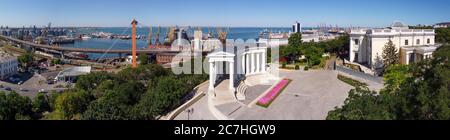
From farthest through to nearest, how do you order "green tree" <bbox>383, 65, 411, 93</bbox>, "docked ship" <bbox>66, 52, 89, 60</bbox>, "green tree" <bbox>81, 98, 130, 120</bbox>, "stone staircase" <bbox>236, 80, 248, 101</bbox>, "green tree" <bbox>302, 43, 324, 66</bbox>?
1. "docked ship" <bbox>66, 52, 89, 60</bbox>
2. "green tree" <bbox>302, 43, 324, 66</bbox>
3. "stone staircase" <bbox>236, 80, 248, 101</bbox>
4. "green tree" <bbox>383, 65, 411, 93</bbox>
5. "green tree" <bbox>81, 98, 130, 120</bbox>

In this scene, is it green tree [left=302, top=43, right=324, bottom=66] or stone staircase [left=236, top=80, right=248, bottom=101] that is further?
green tree [left=302, top=43, right=324, bottom=66]

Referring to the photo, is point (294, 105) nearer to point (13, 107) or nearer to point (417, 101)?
point (417, 101)

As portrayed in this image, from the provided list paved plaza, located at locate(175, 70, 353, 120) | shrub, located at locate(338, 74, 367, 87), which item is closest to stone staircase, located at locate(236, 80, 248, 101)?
paved plaza, located at locate(175, 70, 353, 120)

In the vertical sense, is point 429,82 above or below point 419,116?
above

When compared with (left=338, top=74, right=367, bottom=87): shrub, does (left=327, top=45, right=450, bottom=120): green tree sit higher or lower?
higher

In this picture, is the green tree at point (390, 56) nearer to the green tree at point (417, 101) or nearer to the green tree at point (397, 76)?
the green tree at point (397, 76)

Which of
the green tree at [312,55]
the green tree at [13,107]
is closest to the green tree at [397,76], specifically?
the green tree at [312,55]

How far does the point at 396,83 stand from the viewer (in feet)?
40.9

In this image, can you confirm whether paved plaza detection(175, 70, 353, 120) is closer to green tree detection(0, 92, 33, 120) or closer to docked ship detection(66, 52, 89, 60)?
green tree detection(0, 92, 33, 120)

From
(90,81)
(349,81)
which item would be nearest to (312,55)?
(349,81)

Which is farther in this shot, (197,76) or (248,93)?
(197,76)

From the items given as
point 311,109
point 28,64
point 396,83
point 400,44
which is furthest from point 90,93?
point 28,64

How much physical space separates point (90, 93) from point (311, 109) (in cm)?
1007
